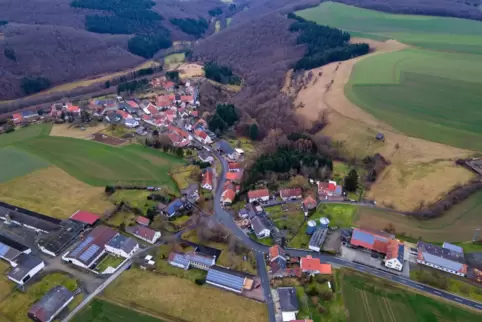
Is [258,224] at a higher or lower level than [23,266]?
higher

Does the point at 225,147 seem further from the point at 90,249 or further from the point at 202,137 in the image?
the point at 90,249

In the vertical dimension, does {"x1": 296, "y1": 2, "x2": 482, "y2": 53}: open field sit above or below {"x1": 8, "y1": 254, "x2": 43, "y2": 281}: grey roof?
above

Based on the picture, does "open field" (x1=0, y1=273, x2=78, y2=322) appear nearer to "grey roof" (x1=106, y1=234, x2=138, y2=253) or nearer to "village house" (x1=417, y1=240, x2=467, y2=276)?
"grey roof" (x1=106, y1=234, x2=138, y2=253)

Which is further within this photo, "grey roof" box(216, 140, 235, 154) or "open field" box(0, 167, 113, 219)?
"grey roof" box(216, 140, 235, 154)

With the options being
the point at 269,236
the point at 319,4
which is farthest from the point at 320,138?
the point at 319,4

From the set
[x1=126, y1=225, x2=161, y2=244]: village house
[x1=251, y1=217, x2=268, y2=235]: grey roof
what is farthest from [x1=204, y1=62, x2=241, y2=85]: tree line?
[x1=126, y1=225, x2=161, y2=244]: village house

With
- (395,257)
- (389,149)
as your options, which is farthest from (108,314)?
(389,149)
